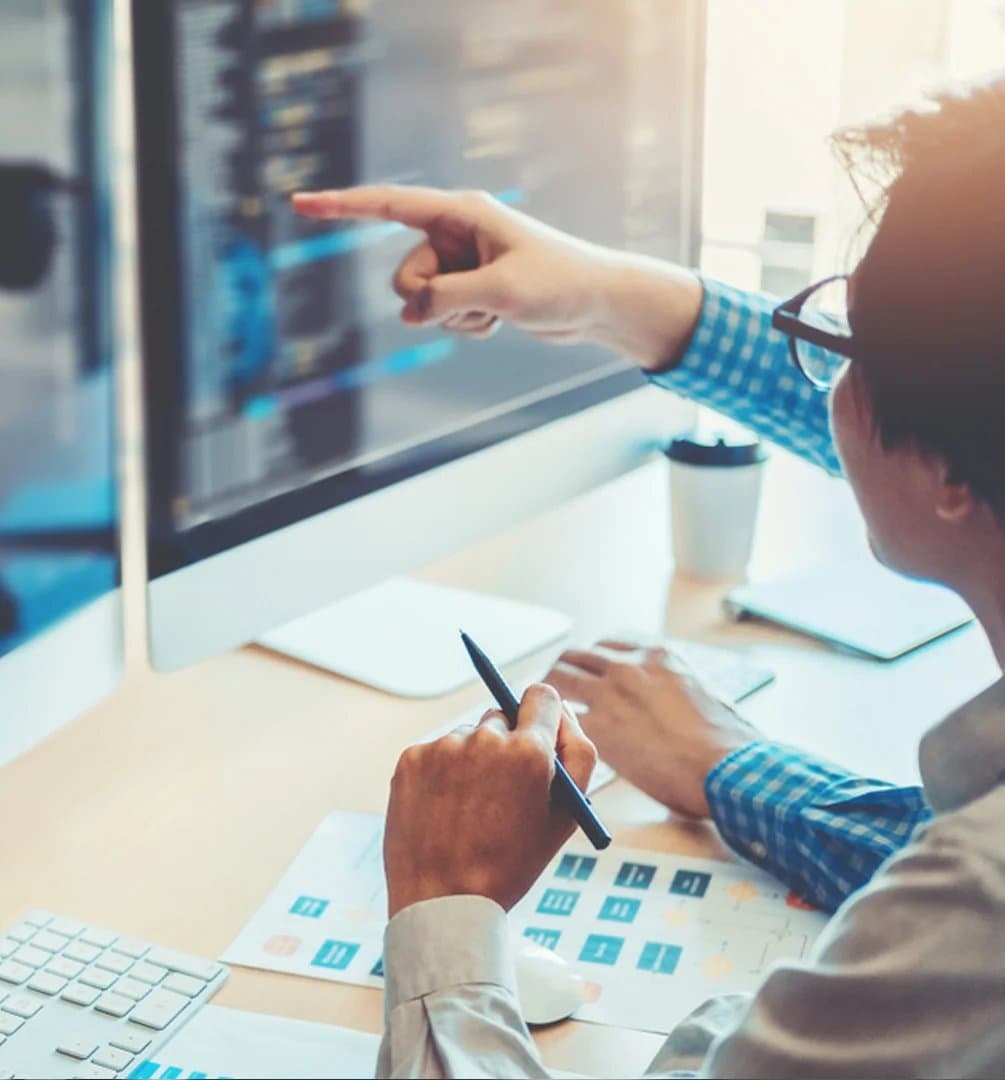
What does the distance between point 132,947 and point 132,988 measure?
0.12ft

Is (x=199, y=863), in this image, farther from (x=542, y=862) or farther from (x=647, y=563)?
(x=647, y=563)

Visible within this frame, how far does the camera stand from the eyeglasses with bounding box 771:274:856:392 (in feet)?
2.80

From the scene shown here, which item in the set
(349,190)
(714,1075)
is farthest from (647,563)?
(714,1075)

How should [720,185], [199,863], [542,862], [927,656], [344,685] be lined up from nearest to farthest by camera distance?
[542,862]
[199,863]
[344,685]
[927,656]
[720,185]

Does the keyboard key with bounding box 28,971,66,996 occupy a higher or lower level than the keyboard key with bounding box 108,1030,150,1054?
lower

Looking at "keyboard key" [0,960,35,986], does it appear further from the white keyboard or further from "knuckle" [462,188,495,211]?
"knuckle" [462,188,495,211]

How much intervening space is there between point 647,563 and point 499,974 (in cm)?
81

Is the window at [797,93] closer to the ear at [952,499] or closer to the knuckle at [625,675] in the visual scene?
the knuckle at [625,675]

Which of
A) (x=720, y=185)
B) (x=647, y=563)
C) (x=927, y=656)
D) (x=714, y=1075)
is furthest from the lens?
(x=720, y=185)

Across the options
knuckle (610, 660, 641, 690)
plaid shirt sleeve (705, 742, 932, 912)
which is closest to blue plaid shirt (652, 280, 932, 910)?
plaid shirt sleeve (705, 742, 932, 912)

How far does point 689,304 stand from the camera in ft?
4.13

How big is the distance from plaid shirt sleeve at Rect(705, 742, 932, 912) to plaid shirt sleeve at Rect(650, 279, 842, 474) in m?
0.36

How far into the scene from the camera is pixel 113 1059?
0.75 metres

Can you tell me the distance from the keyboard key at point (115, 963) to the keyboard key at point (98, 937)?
0.04 feet
